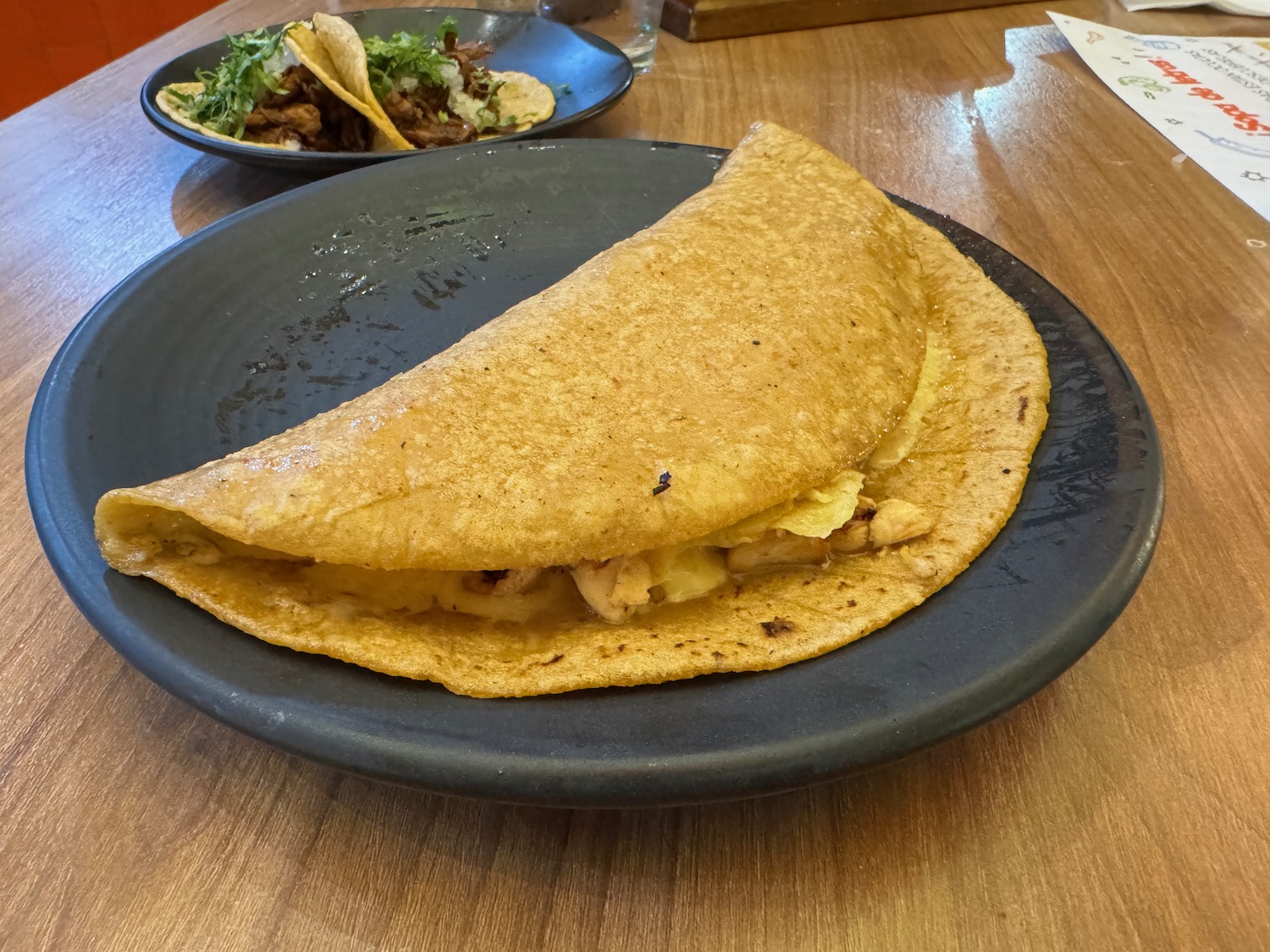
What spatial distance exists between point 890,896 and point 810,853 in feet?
0.22

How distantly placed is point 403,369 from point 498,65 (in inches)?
52.3

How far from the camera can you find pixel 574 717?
67cm

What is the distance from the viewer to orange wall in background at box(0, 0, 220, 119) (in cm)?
350

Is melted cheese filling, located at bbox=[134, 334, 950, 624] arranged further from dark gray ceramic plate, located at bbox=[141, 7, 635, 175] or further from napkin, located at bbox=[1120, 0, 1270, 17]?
napkin, located at bbox=[1120, 0, 1270, 17]

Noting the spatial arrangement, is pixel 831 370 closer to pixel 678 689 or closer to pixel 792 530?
pixel 792 530

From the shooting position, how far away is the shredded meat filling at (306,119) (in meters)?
1.76

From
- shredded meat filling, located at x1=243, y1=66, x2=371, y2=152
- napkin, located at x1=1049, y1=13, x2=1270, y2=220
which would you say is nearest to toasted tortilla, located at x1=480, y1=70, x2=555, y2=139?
shredded meat filling, located at x1=243, y1=66, x2=371, y2=152

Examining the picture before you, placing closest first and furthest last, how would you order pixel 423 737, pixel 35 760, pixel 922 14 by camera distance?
pixel 423 737 → pixel 35 760 → pixel 922 14

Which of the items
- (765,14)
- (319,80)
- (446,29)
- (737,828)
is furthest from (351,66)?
(737,828)

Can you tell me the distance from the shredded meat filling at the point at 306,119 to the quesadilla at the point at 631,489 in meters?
0.95

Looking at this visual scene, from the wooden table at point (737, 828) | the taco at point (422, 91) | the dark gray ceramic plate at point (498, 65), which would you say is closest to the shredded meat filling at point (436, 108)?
the taco at point (422, 91)

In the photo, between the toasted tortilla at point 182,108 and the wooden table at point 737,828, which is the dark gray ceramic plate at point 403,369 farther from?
the toasted tortilla at point 182,108

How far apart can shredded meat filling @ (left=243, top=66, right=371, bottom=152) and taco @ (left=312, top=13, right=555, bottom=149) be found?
60 millimetres

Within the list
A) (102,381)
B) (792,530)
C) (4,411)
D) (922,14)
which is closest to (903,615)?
(792,530)
